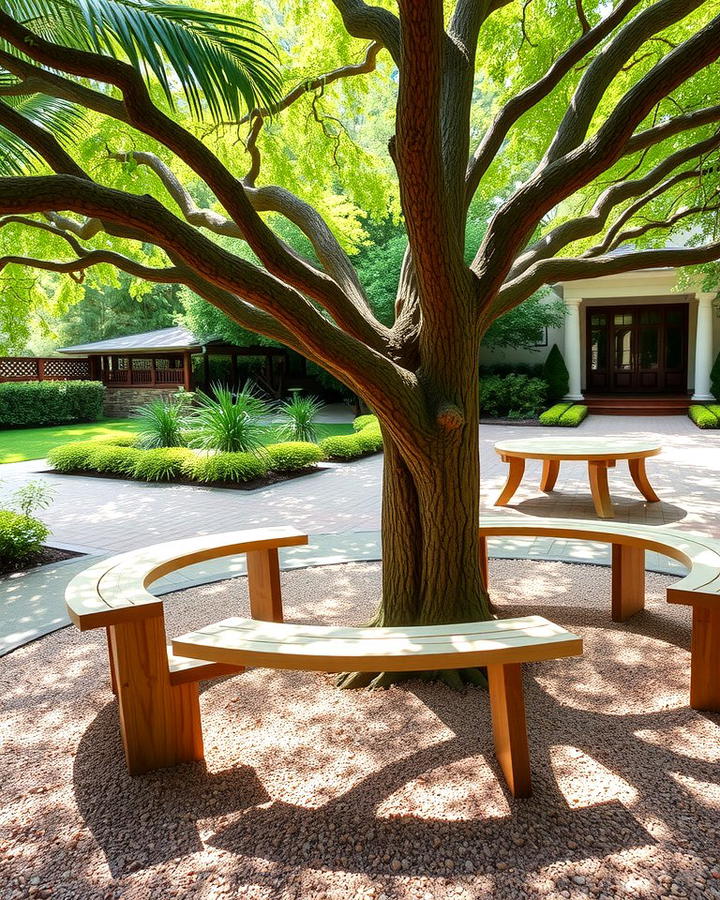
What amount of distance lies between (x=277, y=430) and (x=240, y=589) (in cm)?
863

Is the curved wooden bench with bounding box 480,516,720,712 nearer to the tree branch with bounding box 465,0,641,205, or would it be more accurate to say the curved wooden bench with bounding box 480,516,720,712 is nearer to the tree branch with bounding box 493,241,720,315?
the tree branch with bounding box 493,241,720,315

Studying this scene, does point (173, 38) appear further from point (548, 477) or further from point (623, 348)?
point (623, 348)

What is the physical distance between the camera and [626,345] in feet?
75.6

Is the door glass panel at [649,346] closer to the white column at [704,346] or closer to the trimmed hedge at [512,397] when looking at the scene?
the white column at [704,346]

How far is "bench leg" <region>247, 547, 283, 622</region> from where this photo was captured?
4.02m

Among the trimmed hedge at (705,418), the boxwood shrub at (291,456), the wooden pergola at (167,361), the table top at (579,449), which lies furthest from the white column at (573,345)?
the table top at (579,449)

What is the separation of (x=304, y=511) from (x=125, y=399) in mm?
18867

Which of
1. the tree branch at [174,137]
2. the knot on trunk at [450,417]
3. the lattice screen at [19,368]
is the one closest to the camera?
the tree branch at [174,137]

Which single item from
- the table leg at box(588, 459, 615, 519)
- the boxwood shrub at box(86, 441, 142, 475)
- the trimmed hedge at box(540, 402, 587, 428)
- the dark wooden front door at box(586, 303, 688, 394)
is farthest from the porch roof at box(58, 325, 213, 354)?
the table leg at box(588, 459, 615, 519)

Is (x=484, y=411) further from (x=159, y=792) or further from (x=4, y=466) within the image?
(x=159, y=792)

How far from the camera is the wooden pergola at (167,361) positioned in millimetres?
23547

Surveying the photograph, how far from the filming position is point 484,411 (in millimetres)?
21031

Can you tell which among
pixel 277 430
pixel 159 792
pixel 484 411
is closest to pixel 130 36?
pixel 159 792

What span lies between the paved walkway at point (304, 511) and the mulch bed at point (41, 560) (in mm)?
217
